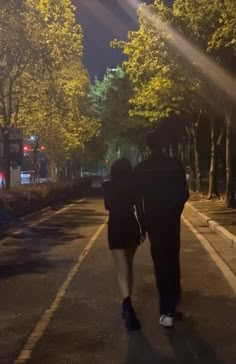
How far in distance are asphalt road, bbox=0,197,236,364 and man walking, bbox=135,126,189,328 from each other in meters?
0.40

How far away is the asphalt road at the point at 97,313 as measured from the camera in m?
6.36

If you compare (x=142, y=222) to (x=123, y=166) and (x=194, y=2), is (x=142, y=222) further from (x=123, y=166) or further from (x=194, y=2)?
(x=194, y=2)

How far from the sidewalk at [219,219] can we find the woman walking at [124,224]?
7.93 m

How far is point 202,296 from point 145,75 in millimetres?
20712

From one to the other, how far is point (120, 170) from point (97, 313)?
68.8 inches

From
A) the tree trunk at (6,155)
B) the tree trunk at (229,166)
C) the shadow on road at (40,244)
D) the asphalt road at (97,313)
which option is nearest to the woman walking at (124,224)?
the asphalt road at (97,313)

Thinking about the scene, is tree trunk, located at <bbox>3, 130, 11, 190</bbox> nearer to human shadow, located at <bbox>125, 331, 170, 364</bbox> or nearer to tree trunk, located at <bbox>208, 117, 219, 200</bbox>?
tree trunk, located at <bbox>208, 117, 219, 200</bbox>

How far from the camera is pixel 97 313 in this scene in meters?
8.16

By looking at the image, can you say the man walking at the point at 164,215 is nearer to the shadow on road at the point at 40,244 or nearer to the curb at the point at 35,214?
the shadow on road at the point at 40,244

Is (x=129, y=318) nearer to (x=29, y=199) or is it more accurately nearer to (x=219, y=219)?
(x=219, y=219)

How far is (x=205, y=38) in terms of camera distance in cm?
2245

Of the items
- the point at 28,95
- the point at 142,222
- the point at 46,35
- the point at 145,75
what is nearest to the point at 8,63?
the point at 46,35

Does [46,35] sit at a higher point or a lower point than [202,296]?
higher

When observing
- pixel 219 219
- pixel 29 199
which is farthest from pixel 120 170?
pixel 29 199
